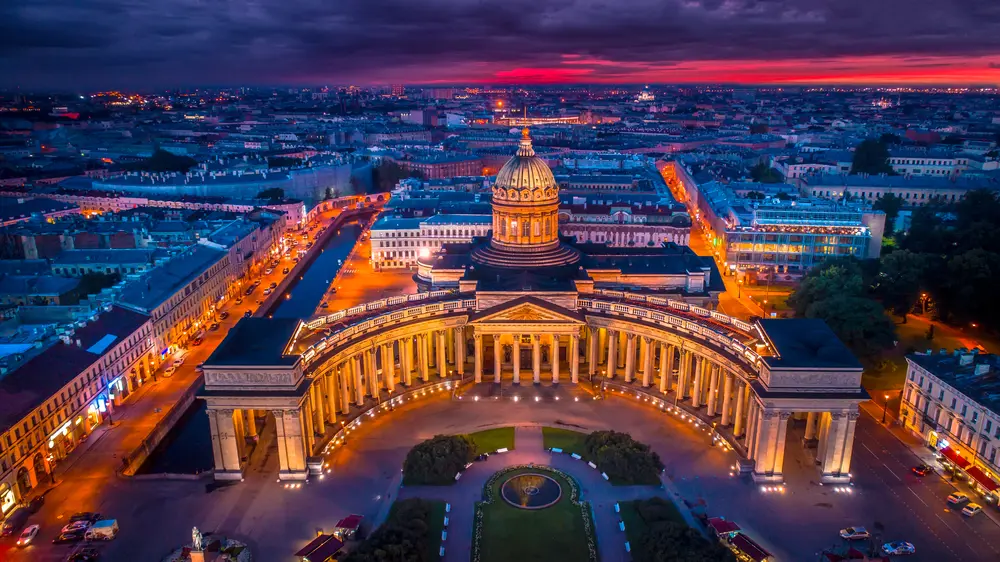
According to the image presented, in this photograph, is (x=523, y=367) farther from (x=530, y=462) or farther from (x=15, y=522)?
(x=15, y=522)

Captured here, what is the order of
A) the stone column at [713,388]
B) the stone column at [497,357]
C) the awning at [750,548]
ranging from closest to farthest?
1. the awning at [750,548]
2. the stone column at [713,388]
3. the stone column at [497,357]

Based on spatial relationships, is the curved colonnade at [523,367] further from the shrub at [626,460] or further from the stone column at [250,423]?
the shrub at [626,460]

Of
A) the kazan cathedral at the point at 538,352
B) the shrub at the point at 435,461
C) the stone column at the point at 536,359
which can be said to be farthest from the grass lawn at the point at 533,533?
the stone column at the point at 536,359

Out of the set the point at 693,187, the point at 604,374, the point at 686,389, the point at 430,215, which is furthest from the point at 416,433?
the point at 693,187

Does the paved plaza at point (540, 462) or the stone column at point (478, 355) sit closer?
the paved plaza at point (540, 462)

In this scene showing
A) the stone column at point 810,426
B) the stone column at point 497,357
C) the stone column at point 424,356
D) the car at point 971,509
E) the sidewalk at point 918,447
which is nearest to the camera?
the car at point 971,509

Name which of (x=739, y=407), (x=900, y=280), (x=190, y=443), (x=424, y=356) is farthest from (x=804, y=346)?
(x=190, y=443)

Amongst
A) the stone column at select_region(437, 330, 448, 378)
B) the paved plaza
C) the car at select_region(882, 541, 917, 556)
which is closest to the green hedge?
the paved plaza
